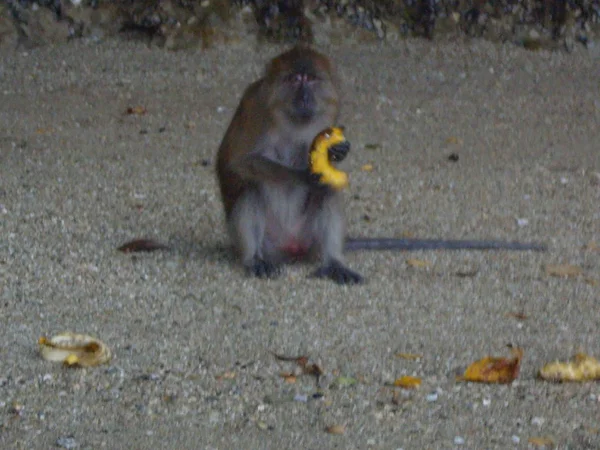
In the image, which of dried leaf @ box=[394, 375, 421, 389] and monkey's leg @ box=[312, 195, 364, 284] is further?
monkey's leg @ box=[312, 195, 364, 284]

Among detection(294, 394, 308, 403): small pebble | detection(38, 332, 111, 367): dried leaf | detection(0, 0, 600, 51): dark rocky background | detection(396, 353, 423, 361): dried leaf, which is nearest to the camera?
detection(294, 394, 308, 403): small pebble

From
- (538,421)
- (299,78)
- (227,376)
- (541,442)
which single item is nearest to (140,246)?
(299,78)

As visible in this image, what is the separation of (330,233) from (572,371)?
5.85ft

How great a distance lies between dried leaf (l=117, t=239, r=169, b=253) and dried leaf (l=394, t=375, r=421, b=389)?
6.45 feet

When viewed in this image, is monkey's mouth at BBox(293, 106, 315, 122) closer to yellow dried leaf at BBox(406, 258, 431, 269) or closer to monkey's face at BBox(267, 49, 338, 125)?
monkey's face at BBox(267, 49, 338, 125)

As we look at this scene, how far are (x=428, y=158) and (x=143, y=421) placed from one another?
4.42 m

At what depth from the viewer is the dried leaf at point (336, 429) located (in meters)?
4.14

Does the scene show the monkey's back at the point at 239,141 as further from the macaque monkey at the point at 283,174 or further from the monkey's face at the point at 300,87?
the monkey's face at the point at 300,87

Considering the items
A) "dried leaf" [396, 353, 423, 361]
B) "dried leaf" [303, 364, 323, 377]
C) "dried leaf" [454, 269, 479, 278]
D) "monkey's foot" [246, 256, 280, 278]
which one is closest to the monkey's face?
"monkey's foot" [246, 256, 280, 278]

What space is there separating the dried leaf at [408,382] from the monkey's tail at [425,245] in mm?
1759

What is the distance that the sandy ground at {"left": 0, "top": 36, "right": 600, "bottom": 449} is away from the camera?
4.28 meters

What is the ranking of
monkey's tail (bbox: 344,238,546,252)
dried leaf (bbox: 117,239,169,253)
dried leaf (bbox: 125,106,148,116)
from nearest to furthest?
1. dried leaf (bbox: 117,239,169,253)
2. monkey's tail (bbox: 344,238,546,252)
3. dried leaf (bbox: 125,106,148,116)

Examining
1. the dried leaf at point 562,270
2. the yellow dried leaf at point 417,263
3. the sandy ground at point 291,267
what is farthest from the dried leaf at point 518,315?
the yellow dried leaf at point 417,263

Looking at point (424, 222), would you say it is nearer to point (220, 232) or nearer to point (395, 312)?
→ point (220, 232)
